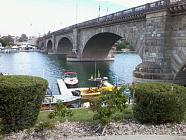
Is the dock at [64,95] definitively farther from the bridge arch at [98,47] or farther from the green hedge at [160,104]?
the bridge arch at [98,47]

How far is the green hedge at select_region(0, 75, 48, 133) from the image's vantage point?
8977mm

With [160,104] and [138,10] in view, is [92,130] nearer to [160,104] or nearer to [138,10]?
[160,104]

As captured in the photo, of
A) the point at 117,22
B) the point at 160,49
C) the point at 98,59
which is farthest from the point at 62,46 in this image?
the point at 160,49

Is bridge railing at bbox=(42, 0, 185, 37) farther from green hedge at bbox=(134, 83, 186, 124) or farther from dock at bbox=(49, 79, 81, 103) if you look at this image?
green hedge at bbox=(134, 83, 186, 124)

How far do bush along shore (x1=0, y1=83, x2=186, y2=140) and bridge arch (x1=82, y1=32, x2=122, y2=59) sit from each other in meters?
57.3

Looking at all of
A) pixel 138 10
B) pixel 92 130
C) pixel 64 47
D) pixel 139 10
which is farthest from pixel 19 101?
pixel 64 47

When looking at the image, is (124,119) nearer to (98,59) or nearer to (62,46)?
(98,59)

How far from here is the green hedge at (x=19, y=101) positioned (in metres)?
8.98

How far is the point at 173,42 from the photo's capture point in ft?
98.3

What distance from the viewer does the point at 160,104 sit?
9.80m

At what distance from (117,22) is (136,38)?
25.4 ft

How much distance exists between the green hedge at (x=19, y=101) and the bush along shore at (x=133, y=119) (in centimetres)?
28

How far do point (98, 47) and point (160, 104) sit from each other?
2688 inches

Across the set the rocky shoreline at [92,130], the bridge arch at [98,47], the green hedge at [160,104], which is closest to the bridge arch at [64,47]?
the bridge arch at [98,47]
